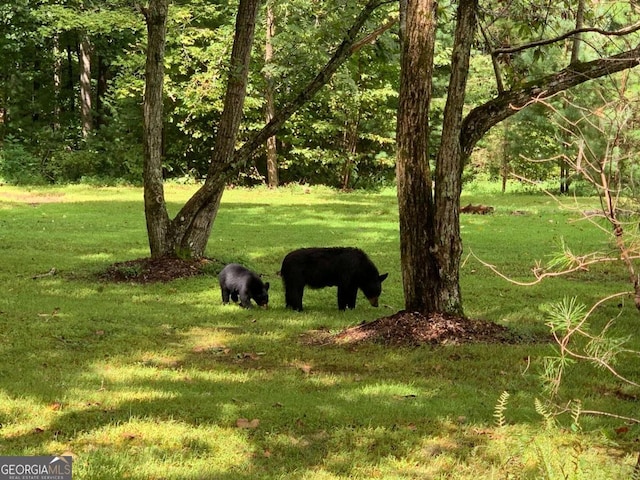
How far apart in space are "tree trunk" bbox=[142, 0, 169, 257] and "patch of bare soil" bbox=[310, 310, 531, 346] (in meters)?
6.04

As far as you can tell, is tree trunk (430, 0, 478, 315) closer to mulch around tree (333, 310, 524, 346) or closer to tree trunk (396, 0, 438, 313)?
tree trunk (396, 0, 438, 313)

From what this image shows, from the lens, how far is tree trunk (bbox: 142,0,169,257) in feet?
46.8

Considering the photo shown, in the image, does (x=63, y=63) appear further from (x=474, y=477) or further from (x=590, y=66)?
(x=474, y=477)

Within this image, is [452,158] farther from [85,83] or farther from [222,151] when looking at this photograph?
[85,83]

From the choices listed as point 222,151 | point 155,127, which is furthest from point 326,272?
point 155,127

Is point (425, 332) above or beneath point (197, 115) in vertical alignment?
beneath

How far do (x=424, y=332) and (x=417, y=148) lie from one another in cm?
227

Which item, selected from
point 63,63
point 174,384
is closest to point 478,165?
point 63,63

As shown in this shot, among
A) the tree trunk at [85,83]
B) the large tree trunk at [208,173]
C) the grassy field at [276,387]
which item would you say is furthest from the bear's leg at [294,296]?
the tree trunk at [85,83]

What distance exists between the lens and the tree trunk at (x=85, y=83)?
43031 mm

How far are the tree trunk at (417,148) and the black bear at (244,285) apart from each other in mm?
3208

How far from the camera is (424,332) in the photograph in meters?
9.38

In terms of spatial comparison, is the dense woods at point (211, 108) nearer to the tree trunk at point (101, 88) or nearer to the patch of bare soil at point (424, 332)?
the tree trunk at point (101, 88)

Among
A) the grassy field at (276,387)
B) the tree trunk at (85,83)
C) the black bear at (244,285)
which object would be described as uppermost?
the tree trunk at (85,83)
